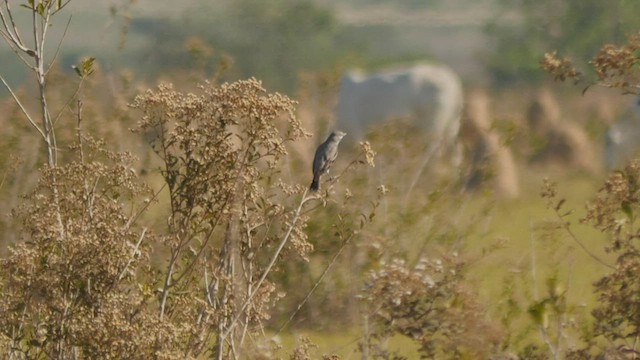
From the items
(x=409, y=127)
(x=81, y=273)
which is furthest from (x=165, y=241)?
(x=409, y=127)

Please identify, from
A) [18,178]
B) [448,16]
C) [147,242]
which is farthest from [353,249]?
[448,16]

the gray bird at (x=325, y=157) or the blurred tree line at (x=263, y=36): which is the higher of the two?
the blurred tree line at (x=263, y=36)

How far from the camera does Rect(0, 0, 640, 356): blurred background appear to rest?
264 inches

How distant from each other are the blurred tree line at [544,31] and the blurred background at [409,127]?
0.13 feet

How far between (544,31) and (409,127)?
13891mm

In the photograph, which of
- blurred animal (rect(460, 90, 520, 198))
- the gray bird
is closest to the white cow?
blurred animal (rect(460, 90, 520, 198))

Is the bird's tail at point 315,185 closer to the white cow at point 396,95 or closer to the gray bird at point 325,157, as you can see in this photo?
the gray bird at point 325,157

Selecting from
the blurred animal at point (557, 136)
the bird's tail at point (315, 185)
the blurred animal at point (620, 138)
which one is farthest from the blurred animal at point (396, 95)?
the bird's tail at point (315, 185)

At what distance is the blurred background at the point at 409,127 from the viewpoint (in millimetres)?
6711

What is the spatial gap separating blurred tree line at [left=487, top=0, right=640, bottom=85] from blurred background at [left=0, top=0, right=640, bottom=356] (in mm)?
39

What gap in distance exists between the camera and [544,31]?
2241cm

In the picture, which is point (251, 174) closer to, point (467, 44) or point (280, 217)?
point (280, 217)

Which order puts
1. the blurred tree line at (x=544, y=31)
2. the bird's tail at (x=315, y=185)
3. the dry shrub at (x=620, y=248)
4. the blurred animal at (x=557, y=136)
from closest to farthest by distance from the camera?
the bird's tail at (x=315, y=185) → the dry shrub at (x=620, y=248) → the blurred animal at (x=557, y=136) → the blurred tree line at (x=544, y=31)

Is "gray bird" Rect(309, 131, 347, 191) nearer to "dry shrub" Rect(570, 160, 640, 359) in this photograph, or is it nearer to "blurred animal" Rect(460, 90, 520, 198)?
"dry shrub" Rect(570, 160, 640, 359)
